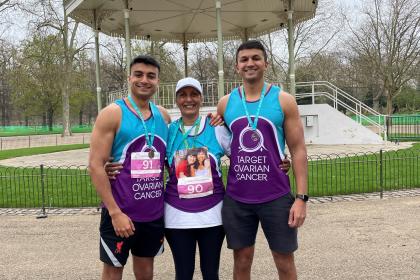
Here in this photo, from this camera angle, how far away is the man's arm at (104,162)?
2.82 m

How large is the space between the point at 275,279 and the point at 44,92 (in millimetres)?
57703

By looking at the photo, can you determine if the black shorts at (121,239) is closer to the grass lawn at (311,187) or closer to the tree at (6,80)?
the grass lawn at (311,187)

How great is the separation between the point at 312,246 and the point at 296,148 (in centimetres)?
257

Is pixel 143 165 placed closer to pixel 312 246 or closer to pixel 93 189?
pixel 312 246

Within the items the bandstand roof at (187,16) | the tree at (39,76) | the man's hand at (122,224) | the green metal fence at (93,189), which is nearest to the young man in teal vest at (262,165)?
the man's hand at (122,224)

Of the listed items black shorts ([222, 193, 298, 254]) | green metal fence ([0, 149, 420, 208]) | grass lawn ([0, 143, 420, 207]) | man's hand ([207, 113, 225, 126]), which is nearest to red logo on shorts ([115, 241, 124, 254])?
black shorts ([222, 193, 298, 254])

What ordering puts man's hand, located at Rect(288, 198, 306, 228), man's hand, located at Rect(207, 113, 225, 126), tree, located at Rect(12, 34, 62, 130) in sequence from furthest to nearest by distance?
tree, located at Rect(12, 34, 62, 130) → man's hand, located at Rect(207, 113, 225, 126) → man's hand, located at Rect(288, 198, 306, 228)

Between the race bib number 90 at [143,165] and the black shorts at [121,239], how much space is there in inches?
14.3

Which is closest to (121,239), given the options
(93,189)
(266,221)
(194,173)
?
(194,173)

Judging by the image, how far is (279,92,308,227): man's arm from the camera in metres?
2.96

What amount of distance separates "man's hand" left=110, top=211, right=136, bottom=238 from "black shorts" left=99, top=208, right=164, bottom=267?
9cm

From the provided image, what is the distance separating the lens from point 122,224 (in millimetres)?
2836

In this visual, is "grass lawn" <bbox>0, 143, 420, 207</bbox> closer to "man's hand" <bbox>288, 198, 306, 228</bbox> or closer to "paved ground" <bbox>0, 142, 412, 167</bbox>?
"paved ground" <bbox>0, 142, 412, 167</bbox>

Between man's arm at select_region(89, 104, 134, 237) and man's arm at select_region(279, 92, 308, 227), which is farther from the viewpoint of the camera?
man's arm at select_region(279, 92, 308, 227)
